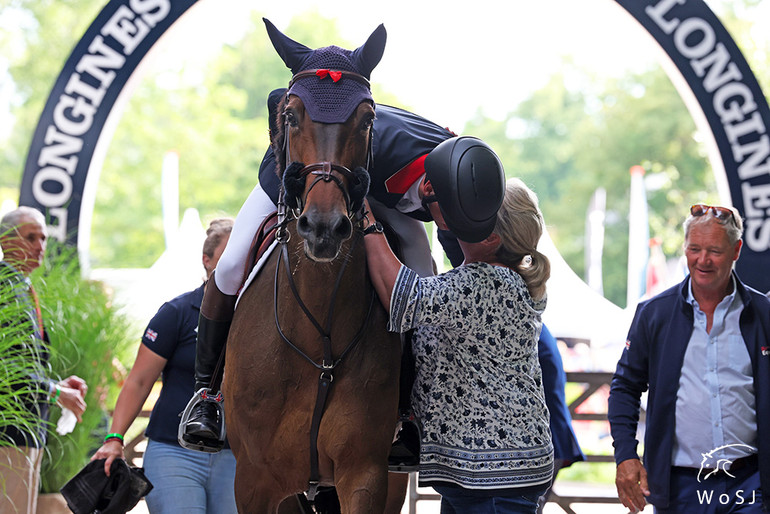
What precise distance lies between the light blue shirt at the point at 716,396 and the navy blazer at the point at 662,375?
0.03 meters

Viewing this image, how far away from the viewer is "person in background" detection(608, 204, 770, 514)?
3.91 metres

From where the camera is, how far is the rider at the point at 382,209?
3.50 m

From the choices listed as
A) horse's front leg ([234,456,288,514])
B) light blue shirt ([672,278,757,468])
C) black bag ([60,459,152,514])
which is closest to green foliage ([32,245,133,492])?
black bag ([60,459,152,514])

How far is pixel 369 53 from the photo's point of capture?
10.8ft

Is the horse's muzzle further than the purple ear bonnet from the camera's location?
No

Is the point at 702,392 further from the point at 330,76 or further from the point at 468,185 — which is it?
the point at 330,76

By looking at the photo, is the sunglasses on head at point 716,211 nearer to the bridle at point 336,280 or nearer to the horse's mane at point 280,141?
the bridle at point 336,280

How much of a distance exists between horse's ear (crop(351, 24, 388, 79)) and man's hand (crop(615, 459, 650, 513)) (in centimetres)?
226

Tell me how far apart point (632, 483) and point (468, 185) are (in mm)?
1868

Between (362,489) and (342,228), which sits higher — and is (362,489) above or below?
below

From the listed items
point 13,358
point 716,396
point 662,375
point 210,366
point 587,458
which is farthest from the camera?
point 587,458

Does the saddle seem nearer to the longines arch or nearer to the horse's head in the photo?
the horse's head

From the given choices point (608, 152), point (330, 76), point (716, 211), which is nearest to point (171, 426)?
point (330, 76)

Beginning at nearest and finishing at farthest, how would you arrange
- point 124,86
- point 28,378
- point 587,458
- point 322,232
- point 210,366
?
point 322,232
point 210,366
point 28,378
point 587,458
point 124,86
